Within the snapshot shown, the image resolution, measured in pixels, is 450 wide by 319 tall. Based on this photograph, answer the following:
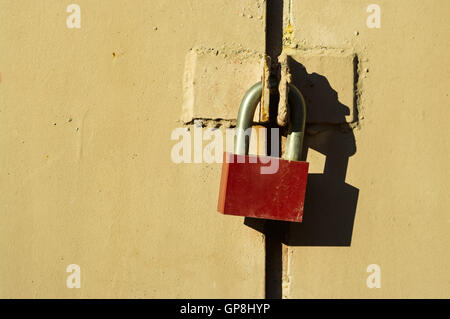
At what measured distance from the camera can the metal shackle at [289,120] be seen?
812 mm

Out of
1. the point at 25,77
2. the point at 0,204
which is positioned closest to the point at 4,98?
the point at 25,77

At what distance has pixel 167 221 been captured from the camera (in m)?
0.88

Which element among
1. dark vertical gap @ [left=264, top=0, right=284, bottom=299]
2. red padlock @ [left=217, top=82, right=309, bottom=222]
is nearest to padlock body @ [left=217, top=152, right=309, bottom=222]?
red padlock @ [left=217, top=82, right=309, bottom=222]

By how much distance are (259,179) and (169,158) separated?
194mm

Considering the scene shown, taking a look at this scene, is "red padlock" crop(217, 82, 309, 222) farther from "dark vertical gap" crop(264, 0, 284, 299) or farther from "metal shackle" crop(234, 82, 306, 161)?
"dark vertical gap" crop(264, 0, 284, 299)

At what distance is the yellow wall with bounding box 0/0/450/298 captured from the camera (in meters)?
0.88

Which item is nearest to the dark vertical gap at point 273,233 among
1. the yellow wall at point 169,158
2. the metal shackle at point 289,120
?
the yellow wall at point 169,158

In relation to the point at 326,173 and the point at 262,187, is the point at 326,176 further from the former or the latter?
the point at 262,187

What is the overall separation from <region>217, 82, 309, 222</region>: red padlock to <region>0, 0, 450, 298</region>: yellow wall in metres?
0.10

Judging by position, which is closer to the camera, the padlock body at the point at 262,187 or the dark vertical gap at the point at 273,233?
the padlock body at the point at 262,187

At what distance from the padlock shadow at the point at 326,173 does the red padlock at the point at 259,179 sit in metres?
0.09

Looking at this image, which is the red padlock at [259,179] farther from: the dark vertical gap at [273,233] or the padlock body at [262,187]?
the dark vertical gap at [273,233]

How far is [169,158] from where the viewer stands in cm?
88

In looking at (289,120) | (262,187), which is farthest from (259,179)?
(289,120)
